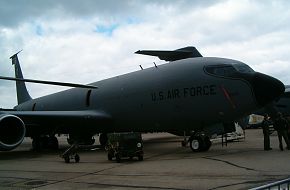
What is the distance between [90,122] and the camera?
63.9ft

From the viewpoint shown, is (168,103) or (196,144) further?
(168,103)

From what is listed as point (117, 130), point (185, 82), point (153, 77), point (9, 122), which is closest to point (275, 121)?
point (185, 82)

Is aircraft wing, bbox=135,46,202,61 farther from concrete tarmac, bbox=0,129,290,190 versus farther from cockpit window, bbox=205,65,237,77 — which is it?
concrete tarmac, bbox=0,129,290,190

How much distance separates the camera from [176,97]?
15531 mm

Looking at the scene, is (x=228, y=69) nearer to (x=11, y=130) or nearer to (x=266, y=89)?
(x=266, y=89)

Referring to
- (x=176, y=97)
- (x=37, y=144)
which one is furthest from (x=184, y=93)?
(x=37, y=144)

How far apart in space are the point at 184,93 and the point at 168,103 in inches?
34.8

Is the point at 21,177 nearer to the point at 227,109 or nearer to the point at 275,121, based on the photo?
the point at 227,109

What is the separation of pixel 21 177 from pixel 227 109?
7.35 m

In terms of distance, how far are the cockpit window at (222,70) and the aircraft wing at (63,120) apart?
20.2 ft

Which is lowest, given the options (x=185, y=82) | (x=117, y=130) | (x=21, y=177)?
(x=21, y=177)

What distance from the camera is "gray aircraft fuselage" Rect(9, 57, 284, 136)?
14.0m

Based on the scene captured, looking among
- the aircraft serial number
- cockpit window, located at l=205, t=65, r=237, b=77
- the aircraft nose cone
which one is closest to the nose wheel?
the aircraft serial number

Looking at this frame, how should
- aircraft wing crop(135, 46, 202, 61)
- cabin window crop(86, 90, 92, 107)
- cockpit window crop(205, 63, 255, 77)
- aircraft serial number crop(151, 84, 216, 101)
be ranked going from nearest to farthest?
cockpit window crop(205, 63, 255, 77), aircraft serial number crop(151, 84, 216, 101), cabin window crop(86, 90, 92, 107), aircraft wing crop(135, 46, 202, 61)
